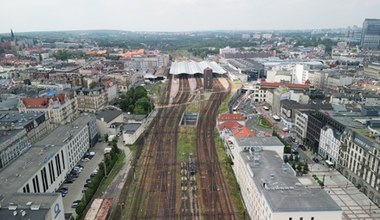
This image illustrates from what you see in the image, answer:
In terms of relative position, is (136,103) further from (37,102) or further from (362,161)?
(362,161)

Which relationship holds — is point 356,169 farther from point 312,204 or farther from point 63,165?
point 63,165

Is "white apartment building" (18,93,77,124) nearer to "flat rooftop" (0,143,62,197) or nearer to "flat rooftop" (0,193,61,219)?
"flat rooftop" (0,143,62,197)

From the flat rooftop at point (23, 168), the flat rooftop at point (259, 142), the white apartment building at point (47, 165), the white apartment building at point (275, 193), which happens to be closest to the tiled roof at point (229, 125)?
the flat rooftop at point (259, 142)

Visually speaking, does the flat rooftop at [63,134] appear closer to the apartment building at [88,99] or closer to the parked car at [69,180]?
the parked car at [69,180]

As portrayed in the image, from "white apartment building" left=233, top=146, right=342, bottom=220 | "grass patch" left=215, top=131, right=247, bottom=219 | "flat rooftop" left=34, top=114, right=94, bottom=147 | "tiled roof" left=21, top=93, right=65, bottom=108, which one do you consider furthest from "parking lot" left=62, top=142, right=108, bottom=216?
"white apartment building" left=233, top=146, right=342, bottom=220

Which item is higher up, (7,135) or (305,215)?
(7,135)

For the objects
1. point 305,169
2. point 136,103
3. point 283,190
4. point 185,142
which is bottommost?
point 185,142

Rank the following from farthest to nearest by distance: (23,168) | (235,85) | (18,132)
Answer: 1. (235,85)
2. (18,132)
3. (23,168)

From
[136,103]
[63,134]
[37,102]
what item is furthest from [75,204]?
[136,103]
